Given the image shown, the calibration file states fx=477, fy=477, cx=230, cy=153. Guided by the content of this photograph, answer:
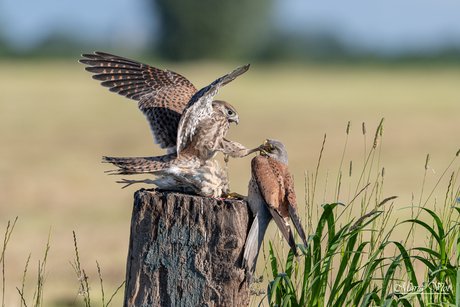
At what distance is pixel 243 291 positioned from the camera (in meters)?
2.64

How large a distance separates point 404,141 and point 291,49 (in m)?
50.7

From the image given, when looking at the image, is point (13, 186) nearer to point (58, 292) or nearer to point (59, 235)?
point (59, 235)

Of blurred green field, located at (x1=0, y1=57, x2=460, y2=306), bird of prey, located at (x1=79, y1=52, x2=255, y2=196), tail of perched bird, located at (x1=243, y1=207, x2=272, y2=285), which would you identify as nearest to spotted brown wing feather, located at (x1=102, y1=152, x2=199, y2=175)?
bird of prey, located at (x1=79, y1=52, x2=255, y2=196)

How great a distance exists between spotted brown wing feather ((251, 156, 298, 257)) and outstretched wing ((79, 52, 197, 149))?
4.28 feet

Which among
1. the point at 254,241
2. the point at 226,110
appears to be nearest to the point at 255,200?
the point at 254,241

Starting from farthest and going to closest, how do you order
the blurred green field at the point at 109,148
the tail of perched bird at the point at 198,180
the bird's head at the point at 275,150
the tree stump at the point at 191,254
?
the blurred green field at the point at 109,148 < the bird's head at the point at 275,150 < the tail of perched bird at the point at 198,180 < the tree stump at the point at 191,254

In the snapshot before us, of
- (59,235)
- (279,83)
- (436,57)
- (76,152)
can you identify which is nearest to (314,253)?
(59,235)

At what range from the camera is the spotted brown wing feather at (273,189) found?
2715 mm

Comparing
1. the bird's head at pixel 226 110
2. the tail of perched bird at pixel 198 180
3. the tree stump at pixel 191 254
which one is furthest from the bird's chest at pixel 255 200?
the bird's head at pixel 226 110

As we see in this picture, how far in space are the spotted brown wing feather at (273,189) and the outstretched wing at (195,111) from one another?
582mm

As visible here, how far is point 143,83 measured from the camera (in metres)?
4.40

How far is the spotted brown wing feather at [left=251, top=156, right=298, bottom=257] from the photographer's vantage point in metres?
2.71

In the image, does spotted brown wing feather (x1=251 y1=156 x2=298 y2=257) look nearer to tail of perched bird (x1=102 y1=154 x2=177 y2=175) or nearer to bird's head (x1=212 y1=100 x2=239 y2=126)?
tail of perched bird (x1=102 y1=154 x2=177 y2=175)

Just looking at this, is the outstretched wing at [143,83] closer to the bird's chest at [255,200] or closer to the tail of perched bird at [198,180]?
the tail of perched bird at [198,180]
